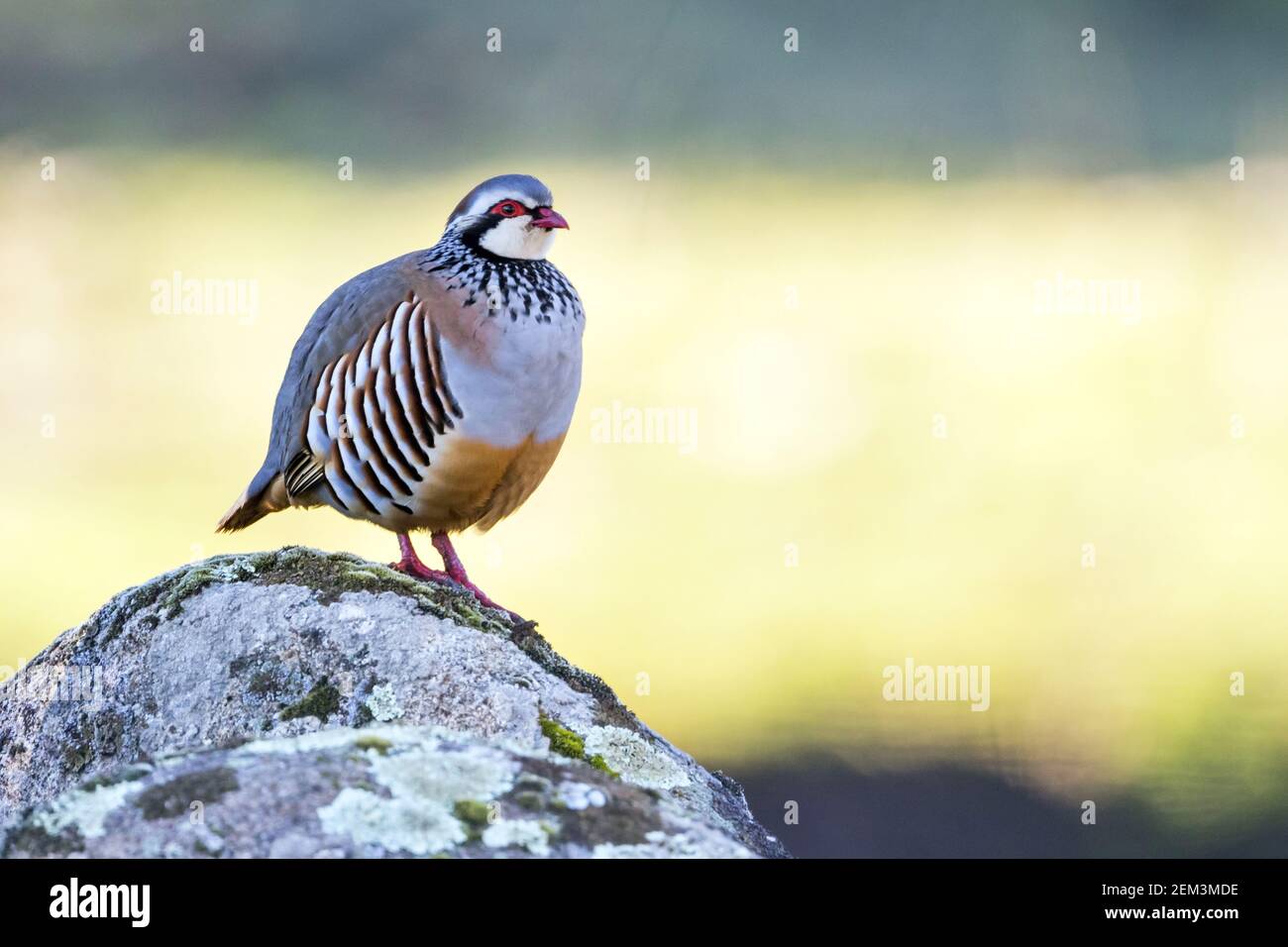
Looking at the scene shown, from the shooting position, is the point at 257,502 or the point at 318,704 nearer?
the point at 318,704

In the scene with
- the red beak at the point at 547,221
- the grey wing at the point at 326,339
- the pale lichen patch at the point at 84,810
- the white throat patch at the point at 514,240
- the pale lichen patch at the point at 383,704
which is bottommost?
the pale lichen patch at the point at 84,810

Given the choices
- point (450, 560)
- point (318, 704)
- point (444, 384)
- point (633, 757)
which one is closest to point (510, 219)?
point (444, 384)

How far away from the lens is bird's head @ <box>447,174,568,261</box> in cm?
586

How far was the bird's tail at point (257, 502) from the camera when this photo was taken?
6027 mm

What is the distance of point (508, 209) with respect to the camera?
19.4 feet

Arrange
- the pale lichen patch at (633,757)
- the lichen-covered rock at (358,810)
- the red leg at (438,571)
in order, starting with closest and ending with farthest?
the lichen-covered rock at (358,810), the pale lichen patch at (633,757), the red leg at (438,571)

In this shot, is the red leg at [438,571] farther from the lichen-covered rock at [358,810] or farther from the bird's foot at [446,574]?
the lichen-covered rock at [358,810]

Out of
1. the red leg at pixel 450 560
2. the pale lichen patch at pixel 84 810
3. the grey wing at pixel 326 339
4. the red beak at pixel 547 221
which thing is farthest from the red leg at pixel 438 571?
the pale lichen patch at pixel 84 810

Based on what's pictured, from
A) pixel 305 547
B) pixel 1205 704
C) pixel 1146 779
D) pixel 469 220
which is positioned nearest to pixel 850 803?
pixel 1146 779

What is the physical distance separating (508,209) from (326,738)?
120 inches

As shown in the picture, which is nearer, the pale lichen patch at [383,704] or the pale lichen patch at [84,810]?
the pale lichen patch at [84,810]

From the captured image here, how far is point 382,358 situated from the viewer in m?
5.67

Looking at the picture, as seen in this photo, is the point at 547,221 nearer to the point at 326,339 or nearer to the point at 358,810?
the point at 326,339
